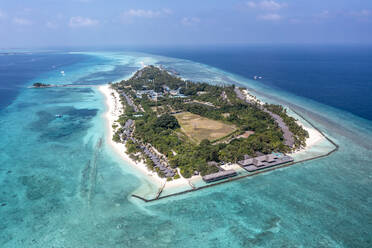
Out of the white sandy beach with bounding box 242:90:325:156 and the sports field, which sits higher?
the white sandy beach with bounding box 242:90:325:156

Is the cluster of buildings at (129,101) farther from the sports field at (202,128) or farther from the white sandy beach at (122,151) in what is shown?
the sports field at (202,128)

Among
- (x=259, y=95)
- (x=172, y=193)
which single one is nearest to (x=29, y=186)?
(x=172, y=193)

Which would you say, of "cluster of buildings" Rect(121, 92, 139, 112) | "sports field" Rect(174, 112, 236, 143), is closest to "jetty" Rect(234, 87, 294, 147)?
"sports field" Rect(174, 112, 236, 143)

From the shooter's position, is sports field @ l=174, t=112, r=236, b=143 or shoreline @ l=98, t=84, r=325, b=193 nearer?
shoreline @ l=98, t=84, r=325, b=193

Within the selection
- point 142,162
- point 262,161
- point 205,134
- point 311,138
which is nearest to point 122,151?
point 142,162

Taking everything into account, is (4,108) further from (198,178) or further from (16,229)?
(198,178)

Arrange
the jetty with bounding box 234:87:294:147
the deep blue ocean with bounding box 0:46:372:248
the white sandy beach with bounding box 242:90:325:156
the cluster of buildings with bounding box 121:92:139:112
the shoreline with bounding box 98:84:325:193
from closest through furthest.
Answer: the deep blue ocean with bounding box 0:46:372:248, the shoreline with bounding box 98:84:325:193, the white sandy beach with bounding box 242:90:325:156, the jetty with bounding box 234:87:294:147, the cluster of buildings with bounding box 121:92:139:112

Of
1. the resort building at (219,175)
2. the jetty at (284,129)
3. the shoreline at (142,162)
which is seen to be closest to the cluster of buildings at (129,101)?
the shoreline at (142,162)

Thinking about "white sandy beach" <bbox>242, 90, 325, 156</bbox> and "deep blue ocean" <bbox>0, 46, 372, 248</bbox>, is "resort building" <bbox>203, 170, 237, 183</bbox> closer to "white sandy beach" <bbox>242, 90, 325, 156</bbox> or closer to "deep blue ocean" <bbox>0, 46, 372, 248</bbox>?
"deep blue ocean" <bbox>0, 46, 372, 248</bbox>
